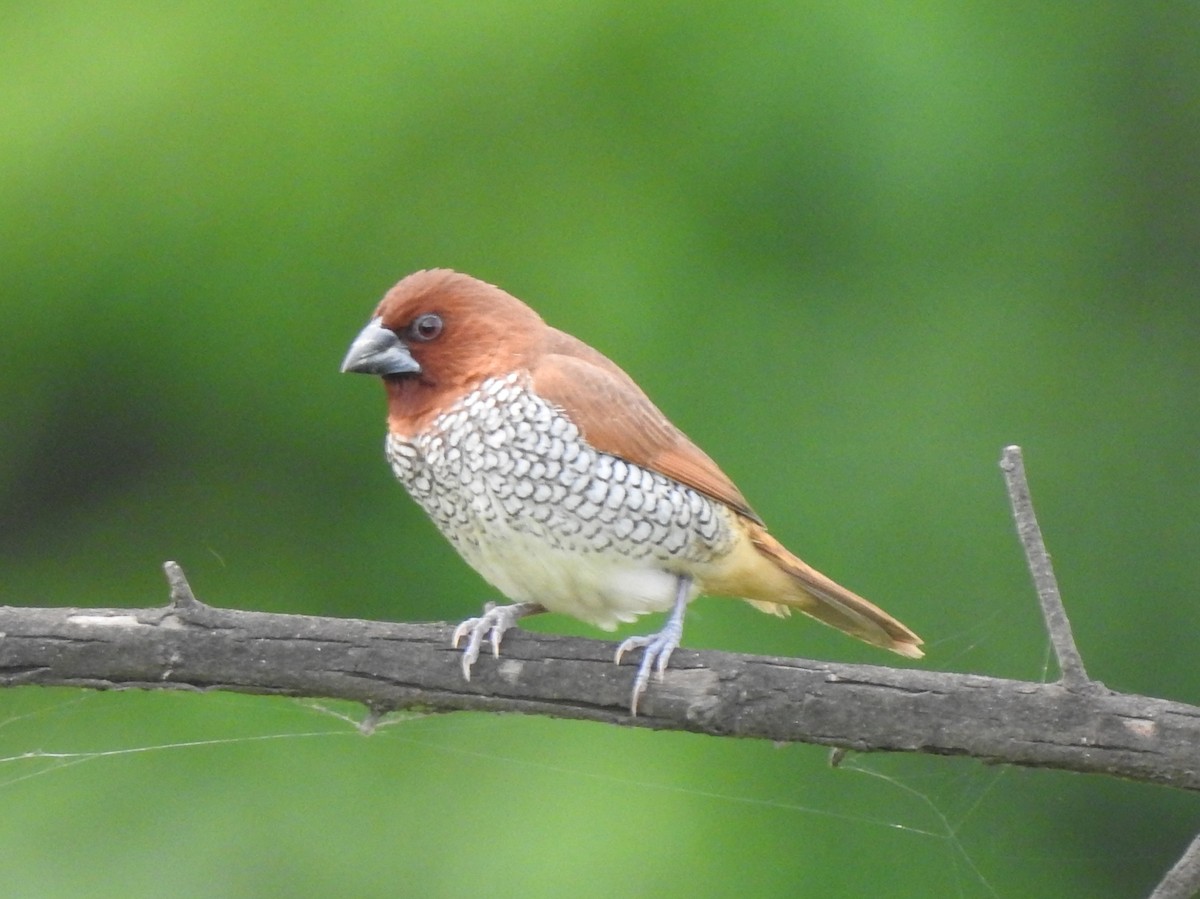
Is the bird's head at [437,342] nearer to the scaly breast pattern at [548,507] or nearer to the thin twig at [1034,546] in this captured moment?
the scaly breast pattern at [548,507]

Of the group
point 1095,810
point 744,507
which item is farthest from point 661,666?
point 1095,810

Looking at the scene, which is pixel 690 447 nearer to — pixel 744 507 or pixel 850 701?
pixel 744 507

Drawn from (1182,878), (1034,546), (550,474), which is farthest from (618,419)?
(1182,878)

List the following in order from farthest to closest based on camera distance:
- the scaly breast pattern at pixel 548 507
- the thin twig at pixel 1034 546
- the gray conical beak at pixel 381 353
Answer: the gray conical beak at pixel 381 353
the scaly breast pattern at pixel 548 507
the thin twig at pixel 1034 546

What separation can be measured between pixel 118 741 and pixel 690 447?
1658mm

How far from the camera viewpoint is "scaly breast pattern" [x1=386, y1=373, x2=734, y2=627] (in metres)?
2.94

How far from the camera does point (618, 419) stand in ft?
9.96

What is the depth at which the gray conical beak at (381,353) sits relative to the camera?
3049 millimetres

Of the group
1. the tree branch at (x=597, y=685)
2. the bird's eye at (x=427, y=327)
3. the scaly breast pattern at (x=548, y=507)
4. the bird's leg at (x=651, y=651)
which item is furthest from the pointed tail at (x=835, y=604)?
the bird's eye at (x=427, y=327)

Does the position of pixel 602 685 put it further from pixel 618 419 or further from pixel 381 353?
pixel 381 353

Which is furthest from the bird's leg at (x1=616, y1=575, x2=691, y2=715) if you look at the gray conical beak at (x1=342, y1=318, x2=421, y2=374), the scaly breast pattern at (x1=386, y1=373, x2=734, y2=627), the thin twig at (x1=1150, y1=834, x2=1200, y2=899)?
the thin twig at (x1=1150, y1=834, x2=1200, y2=899)

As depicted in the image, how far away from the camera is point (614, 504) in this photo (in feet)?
9.76

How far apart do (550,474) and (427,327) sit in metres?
0.41

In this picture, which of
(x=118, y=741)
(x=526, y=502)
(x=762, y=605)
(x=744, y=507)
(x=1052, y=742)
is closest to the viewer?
(x=1052, y=742)
